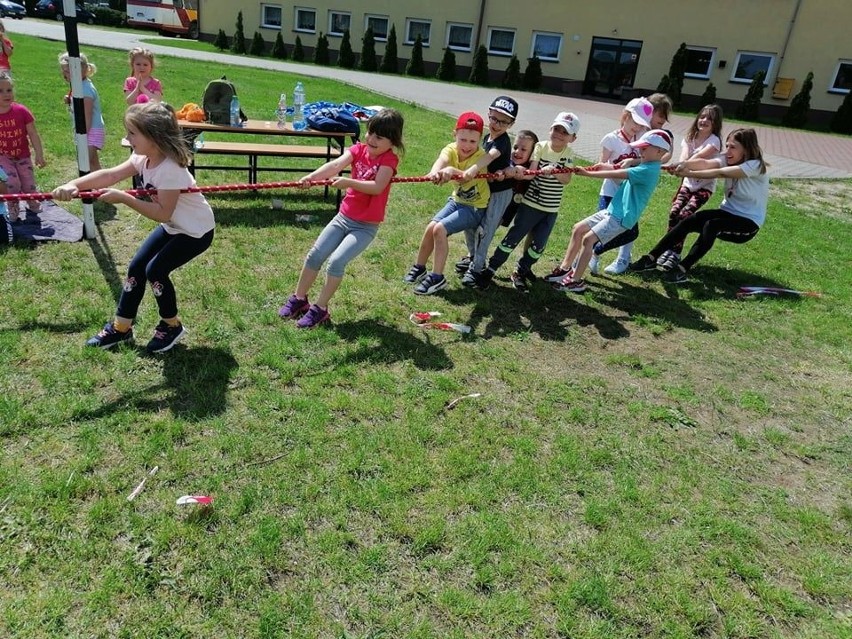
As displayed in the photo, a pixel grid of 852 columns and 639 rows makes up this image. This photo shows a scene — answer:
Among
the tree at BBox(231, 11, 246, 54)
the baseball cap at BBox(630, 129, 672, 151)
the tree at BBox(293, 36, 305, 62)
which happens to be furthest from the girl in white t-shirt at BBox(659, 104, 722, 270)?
the tree at BBox(231, 11, 246, 54)

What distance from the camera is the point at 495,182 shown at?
5.54m

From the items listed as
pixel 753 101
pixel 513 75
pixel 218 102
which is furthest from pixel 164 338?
pixel 753 101

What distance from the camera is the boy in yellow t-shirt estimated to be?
5215 millimetres

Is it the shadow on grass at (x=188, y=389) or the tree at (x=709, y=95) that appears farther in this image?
the tree at (x=709, y=95)

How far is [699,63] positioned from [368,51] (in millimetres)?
15347

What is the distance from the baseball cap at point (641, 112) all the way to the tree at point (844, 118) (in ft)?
77.8

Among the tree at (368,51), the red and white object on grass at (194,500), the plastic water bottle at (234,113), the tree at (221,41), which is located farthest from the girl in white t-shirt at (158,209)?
the tree at (221,41)

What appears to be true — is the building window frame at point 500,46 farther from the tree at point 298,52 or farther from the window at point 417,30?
the tree at point 298,52

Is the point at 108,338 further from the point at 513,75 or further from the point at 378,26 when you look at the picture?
the point at 378,26

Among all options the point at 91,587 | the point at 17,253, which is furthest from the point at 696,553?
the point at 17,253

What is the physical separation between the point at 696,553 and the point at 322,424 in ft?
7.05

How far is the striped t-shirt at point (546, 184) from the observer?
5653mm

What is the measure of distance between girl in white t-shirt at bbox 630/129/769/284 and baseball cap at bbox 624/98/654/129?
2.53 ft

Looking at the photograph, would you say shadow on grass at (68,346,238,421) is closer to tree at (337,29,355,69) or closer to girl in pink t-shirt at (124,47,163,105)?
girl in pink t-shirt at (124,47,163,105)
